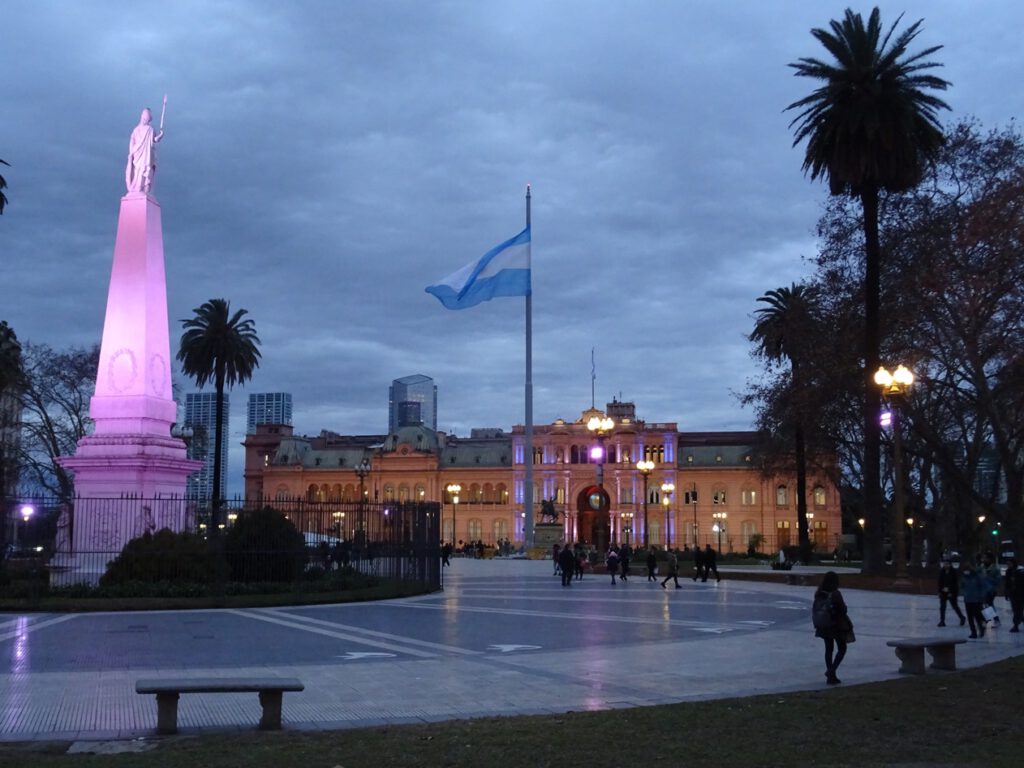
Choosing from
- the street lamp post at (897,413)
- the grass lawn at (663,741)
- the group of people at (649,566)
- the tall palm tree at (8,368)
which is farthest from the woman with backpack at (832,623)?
the tall palm tree at (8,368)

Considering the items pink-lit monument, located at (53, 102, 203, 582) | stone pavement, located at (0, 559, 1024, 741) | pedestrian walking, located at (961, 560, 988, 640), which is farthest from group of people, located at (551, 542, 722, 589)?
pedestrian walking, located at (961, 560, 988, 640)

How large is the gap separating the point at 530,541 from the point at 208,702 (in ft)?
167

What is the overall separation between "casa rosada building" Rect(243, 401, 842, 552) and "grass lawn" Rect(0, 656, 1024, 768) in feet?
335

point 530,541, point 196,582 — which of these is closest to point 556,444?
point 530,541

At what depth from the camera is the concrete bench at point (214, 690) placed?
33.9 ft

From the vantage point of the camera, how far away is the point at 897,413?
31734mm

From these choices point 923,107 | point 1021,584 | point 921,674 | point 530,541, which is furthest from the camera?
point 530,541

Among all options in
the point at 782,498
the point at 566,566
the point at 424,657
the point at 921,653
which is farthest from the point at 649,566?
the point at 782,498

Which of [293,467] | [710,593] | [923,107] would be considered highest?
[923,107]

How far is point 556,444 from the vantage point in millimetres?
123438

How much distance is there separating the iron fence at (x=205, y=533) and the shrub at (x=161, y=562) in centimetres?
18

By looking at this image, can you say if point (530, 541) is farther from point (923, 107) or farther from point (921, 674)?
point (921, 674)

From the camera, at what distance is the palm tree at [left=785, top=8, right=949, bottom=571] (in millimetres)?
38875

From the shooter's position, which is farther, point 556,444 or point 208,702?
point 556,444
